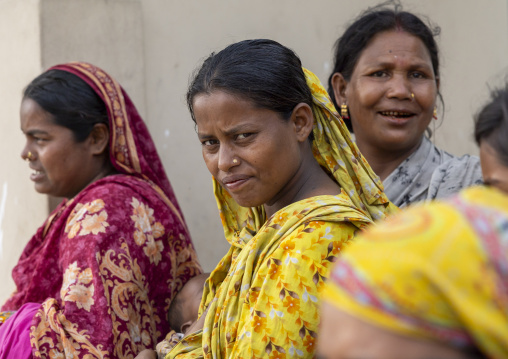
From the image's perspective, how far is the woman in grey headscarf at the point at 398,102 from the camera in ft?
10.9

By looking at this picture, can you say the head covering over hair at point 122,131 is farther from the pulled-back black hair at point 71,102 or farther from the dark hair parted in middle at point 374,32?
A: the dark hair parted in middle at point 374,32

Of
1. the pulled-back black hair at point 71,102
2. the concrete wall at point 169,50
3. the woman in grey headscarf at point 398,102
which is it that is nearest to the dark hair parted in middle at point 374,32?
the woman in grey headscarf at point 398,102

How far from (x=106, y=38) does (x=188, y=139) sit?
2.52ft

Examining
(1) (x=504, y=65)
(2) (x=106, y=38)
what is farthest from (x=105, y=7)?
(1) (x=504, y=65)

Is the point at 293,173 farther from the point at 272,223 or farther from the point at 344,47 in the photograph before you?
the point at 344,47

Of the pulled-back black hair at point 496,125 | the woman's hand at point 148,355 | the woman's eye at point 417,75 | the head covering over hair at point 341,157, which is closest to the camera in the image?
the pulled-back black hair at point 496,125

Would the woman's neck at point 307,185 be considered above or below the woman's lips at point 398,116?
below

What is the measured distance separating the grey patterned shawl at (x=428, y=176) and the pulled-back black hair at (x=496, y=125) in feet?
4.40

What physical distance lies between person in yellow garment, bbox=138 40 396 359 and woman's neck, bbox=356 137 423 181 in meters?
0.81

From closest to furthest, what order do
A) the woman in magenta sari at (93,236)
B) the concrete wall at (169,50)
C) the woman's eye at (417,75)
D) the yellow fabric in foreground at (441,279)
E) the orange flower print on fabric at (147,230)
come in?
1. the yellow fabric in foreground at (441,279)
2. the woman in magenta sari at (93,236)
3. the orange flower print on fabric at (147,230)
4. the woman's eye at (417,75)
5. the concrete wall at (169,50)

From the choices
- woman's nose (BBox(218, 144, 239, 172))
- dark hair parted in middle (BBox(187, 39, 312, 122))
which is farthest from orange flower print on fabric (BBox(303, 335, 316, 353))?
dark hair parted in middle (BBox(187, 39, 312, 122))

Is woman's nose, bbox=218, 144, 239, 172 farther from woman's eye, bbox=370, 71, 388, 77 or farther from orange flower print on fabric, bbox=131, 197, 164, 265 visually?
woman's eye, bbox=370, 71, 388, 77

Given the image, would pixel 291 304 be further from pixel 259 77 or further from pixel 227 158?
pixel 259 77

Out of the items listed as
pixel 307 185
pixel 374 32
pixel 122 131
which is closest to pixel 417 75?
pixel 374 32
